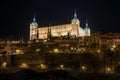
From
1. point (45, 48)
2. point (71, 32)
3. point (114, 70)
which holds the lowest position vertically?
point (114, 70)

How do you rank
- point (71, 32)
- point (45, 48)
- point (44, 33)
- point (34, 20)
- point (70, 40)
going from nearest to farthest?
→ point (45, 48)
point (70, 40)
point (71, 32)
point (44, 33)
point (34, 20)

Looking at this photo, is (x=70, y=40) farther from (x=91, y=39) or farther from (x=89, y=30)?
(x=89, y=30)

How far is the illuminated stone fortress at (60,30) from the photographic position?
137 m

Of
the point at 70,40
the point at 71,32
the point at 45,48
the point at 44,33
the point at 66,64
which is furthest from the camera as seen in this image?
the point at 44,33

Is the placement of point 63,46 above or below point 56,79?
above

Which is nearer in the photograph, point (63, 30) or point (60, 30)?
point (63, 30)

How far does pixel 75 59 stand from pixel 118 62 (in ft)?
39.6

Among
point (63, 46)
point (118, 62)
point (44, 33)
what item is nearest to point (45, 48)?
point (63, 46)

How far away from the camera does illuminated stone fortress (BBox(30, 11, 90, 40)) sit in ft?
448

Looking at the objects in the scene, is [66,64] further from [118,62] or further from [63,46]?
[63,46]

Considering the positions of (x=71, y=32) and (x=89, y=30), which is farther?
(x=89, y=30)

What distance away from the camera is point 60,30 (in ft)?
463

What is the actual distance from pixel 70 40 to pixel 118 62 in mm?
36757

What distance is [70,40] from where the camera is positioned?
349ft
